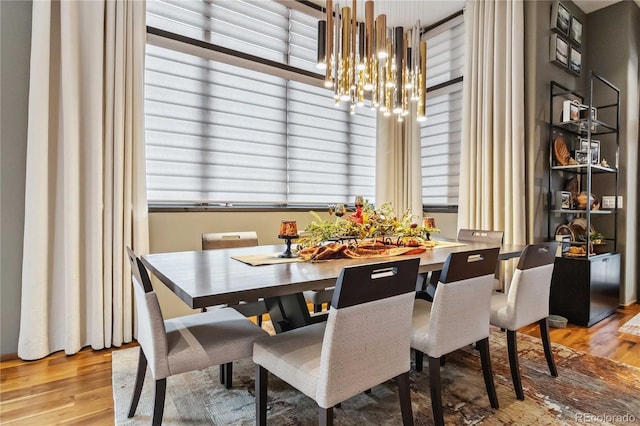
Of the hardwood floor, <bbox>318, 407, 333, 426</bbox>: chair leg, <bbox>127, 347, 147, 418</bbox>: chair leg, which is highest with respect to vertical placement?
<bbox>318, 407, 333, 426</bbox>: chair leg

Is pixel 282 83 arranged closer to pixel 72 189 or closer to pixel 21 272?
pixel 72 189

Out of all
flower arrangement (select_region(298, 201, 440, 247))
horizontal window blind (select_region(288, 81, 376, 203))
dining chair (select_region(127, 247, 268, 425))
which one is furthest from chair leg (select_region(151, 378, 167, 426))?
horizontal window blind (select_region(288, 81, 376, 203))

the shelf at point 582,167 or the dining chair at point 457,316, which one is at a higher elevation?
the shelf at point 582,167

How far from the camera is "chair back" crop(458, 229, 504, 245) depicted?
284 cm

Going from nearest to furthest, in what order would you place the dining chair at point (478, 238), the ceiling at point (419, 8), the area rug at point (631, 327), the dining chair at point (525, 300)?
1. the dining chair at point (525, 300)
2. the dining chair at point (478, 238)
3. the area rug at point (631, 327)
4. the ceiling at point (419, 8)

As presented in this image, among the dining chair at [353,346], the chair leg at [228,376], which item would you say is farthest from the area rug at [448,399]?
A: the dining chair at [353,346]

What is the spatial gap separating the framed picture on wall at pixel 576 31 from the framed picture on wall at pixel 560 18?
0.10 m

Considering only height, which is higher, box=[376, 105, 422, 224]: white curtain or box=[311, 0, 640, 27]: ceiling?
box=[311, 0, 640, 27]: ceiling

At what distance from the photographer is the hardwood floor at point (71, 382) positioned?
5.77ft

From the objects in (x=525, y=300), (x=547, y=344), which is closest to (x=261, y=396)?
(x=525, y=300)

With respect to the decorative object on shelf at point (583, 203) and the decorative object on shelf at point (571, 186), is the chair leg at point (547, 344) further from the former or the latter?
the decorative object on shelf at point (571, 186)

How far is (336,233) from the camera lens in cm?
Result: 209

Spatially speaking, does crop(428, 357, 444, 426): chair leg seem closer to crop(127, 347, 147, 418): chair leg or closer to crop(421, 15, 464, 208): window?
crop(127, 347, 147, 418): chair leg

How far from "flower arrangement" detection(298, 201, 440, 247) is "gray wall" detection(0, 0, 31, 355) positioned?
197cm
